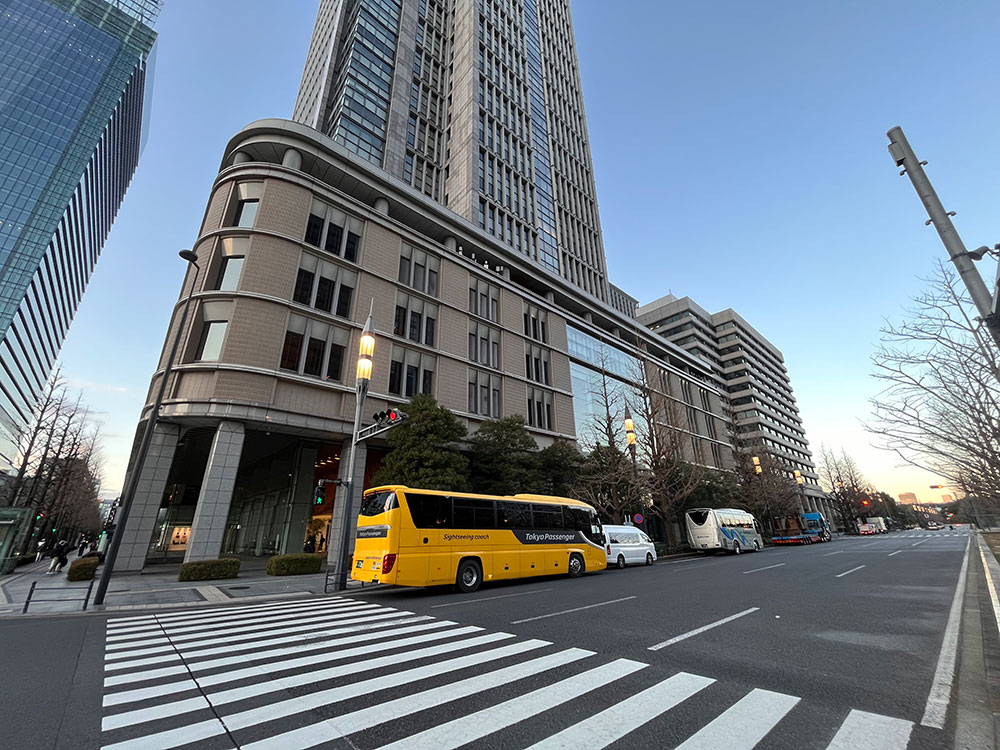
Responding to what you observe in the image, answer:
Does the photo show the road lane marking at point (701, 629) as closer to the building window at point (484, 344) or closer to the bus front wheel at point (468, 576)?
the bus front wheel at point (468, 576)

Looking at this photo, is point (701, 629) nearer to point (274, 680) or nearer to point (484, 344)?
point (274, 680)

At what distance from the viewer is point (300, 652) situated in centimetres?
654

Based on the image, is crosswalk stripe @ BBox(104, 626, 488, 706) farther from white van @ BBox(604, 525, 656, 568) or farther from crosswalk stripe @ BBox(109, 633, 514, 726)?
white van @ BBox(604, 525, 656, 568)

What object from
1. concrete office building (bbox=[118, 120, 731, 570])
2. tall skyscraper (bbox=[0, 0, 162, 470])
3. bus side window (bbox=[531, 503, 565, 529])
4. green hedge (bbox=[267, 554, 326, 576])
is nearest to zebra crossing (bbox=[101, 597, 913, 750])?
bus side window (bbox=[531, 503, 565, 529])

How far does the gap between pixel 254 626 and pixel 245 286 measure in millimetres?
18563

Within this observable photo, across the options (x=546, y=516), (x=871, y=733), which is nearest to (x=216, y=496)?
(x=546, y=516)

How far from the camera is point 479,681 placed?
5.02m

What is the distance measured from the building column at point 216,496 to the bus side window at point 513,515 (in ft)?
42.6

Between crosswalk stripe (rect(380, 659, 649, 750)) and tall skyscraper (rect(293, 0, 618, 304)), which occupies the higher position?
tall skyscraper (rect(293, 0, 618, 304))

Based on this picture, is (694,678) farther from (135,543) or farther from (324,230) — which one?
(324,230)

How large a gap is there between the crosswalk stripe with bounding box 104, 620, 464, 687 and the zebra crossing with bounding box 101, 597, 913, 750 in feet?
0.11

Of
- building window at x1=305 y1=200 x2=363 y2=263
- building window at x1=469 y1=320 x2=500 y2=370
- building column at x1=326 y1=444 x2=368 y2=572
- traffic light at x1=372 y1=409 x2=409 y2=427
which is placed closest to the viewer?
traffic light at x1=372 y1=409 x2=409 y2=427

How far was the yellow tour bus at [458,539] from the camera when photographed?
12.5 meters

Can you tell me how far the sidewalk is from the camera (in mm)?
11805
